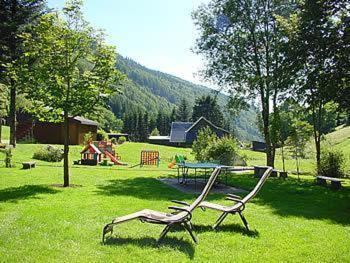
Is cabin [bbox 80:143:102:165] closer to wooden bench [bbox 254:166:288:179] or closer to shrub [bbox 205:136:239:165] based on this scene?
shrub [bbox 205:136:239:165]

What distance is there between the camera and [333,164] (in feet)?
63.5

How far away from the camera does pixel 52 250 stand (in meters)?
6.13

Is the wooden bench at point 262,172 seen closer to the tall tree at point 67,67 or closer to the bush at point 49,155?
the tall tree at point 67,67

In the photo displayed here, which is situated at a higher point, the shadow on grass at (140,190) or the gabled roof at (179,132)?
the gabled roof at (179,132)

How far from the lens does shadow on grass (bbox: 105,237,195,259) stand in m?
6.49

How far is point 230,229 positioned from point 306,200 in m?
5.70

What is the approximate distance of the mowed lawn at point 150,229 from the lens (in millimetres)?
6113

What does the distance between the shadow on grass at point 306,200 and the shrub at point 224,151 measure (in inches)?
252

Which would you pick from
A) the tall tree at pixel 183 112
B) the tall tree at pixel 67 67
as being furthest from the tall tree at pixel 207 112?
the tall tree at pixel 67 67

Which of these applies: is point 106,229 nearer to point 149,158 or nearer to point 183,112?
point 149,158

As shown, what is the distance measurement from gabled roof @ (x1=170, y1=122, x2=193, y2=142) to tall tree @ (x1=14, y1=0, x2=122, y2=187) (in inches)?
2101

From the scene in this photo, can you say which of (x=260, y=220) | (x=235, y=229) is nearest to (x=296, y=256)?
(x=235, y=229)

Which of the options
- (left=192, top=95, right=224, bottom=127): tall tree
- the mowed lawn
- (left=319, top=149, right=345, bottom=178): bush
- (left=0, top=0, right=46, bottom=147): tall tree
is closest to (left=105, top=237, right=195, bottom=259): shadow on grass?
the mowed lawn

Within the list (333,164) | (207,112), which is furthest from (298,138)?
(207,112)
